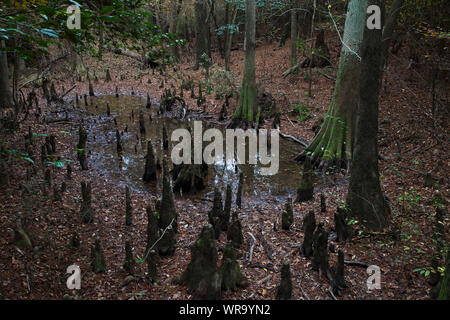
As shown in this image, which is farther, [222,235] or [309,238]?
[222,235]

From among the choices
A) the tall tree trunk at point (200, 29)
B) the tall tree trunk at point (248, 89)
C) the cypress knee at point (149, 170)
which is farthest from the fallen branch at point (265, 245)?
the tall tree trunk at point (200, 29)

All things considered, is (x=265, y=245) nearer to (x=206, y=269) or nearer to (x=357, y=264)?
(x=357, y=264)

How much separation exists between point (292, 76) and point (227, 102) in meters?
4.78

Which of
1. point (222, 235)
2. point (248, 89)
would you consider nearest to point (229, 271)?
point (222, 235)

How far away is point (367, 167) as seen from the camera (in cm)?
505

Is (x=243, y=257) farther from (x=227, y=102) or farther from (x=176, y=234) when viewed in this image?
(x=227, y=102)

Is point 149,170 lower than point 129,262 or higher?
higher

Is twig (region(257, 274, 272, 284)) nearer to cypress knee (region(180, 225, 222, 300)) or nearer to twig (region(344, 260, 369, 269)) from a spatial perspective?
cypress knee (region(180, 225, 222, 300))

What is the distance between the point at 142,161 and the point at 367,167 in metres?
6.13

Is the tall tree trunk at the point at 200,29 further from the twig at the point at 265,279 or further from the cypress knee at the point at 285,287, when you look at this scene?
the cypress knee at the point at 285,287

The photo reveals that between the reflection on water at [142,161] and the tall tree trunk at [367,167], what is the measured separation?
237 centimetres

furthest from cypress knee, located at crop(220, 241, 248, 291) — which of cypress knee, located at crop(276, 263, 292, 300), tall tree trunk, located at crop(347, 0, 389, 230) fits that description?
tall tree trunk, located at crop(347, 0, 389, 230)

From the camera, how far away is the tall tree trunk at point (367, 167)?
4828mm
